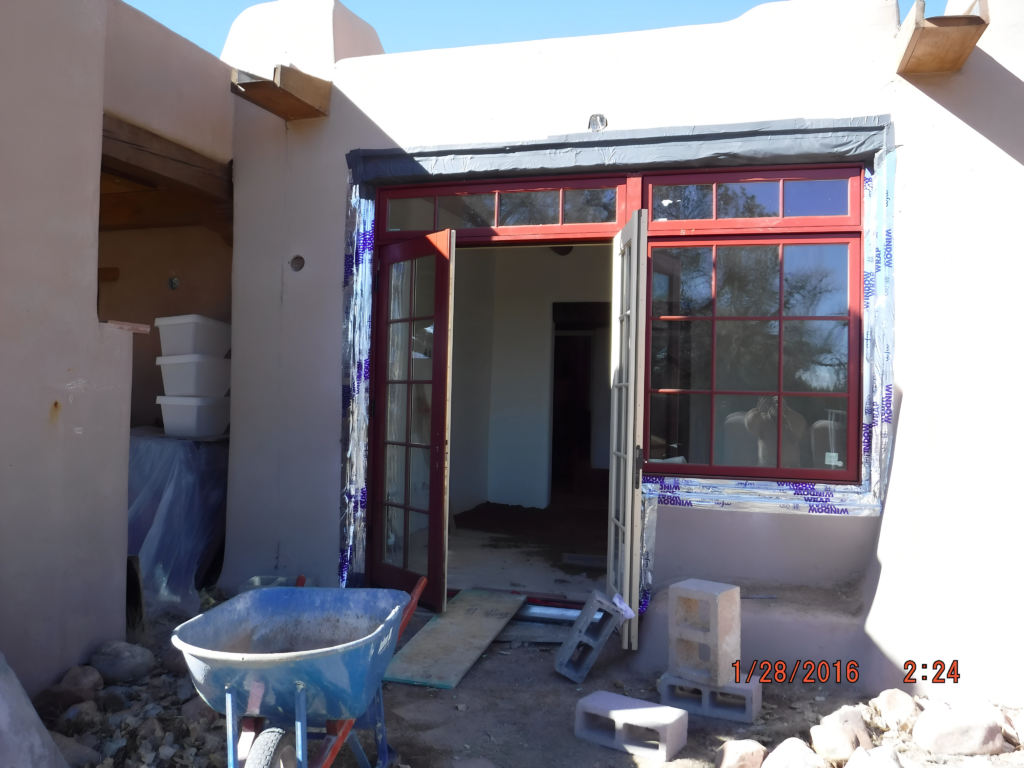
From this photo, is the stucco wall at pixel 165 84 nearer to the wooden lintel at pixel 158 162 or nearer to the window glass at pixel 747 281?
the wooden lintel at pixel 158 162

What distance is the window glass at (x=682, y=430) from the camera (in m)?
4.22

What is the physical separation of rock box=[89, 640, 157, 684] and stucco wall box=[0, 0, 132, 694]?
3.3 inches

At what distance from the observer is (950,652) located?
11.0 ft

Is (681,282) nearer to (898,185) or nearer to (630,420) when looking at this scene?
(630,420)

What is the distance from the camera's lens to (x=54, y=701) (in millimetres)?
3137

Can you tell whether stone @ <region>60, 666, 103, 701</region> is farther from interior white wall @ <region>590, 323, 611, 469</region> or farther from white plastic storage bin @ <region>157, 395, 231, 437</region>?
interior white wall @ <region>590, 323, 611, 469</region>

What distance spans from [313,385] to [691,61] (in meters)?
2.88

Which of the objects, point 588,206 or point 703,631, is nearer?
point 703,631

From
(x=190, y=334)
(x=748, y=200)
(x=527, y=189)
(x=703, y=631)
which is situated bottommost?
(x=703, y=631)

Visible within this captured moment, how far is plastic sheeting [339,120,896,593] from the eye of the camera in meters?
3.93

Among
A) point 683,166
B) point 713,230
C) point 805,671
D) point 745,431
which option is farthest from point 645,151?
point 805,671

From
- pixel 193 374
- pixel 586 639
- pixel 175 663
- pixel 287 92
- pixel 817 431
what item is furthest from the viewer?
pixel 193 374

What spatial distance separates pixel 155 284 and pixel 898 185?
17.1ft

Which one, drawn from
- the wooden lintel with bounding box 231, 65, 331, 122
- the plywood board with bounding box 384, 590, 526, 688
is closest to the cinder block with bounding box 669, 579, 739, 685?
the plywood board with bounding box 384, 590, 526, 688
